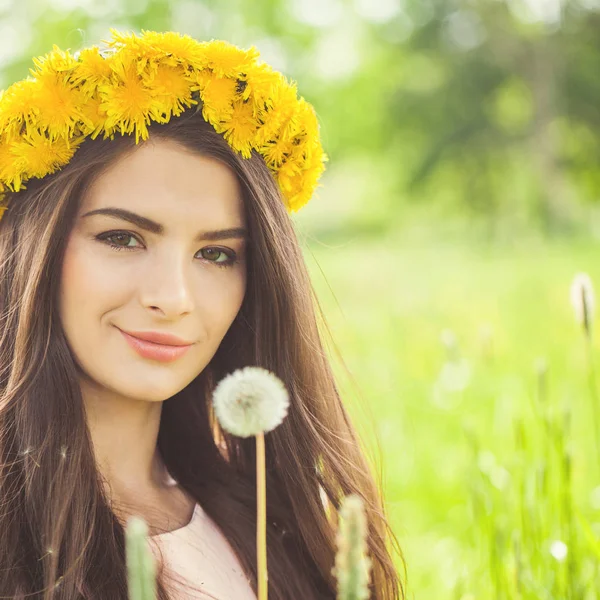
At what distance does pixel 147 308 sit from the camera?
201cm

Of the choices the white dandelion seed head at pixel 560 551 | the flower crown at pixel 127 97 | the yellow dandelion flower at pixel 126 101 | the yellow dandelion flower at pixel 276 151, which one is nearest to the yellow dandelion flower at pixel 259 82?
the flower crown at pixel 127 97

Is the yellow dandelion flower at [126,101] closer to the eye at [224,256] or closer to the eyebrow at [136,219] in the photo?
the eyebrow at [136,219]

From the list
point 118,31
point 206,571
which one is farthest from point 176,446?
point 118,31

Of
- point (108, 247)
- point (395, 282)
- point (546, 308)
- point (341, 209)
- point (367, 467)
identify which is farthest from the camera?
point (341, 209)

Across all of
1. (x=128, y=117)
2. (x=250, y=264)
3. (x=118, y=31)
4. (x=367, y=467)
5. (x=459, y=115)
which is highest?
(x=459, y=115)

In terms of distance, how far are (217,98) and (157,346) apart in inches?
25.7

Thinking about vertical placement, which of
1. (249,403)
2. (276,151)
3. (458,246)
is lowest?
(249,403)

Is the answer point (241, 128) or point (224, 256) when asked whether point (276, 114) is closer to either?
point (241, 128)

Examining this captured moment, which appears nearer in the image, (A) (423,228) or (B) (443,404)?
(B) (443,404)

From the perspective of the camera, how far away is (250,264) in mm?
2355

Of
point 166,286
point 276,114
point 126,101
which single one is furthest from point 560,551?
point 126,101

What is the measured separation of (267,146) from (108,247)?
0.52 m

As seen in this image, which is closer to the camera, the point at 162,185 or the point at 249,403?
the point at 249,403

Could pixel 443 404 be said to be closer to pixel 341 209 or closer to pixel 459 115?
pixel 459 115
